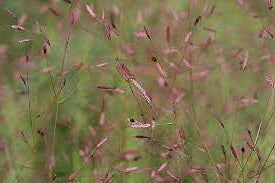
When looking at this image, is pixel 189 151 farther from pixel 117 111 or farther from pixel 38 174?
pixel 38 174

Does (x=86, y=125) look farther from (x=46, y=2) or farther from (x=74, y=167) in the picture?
(x=46, y=2)

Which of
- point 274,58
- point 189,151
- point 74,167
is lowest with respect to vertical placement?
point 74,167

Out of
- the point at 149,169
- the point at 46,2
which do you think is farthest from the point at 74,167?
the point at 46,2

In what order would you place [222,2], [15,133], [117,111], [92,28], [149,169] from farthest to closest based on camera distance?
[222,2] < [92,28] < [117,111] < [15,133] < [149,169]

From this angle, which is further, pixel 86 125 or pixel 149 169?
pixel 86 125

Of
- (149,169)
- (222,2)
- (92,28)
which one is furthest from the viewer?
(222,2)

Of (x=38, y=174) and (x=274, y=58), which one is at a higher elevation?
(x=274, y=58)

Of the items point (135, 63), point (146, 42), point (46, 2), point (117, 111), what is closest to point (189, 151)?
point (117, 111)
